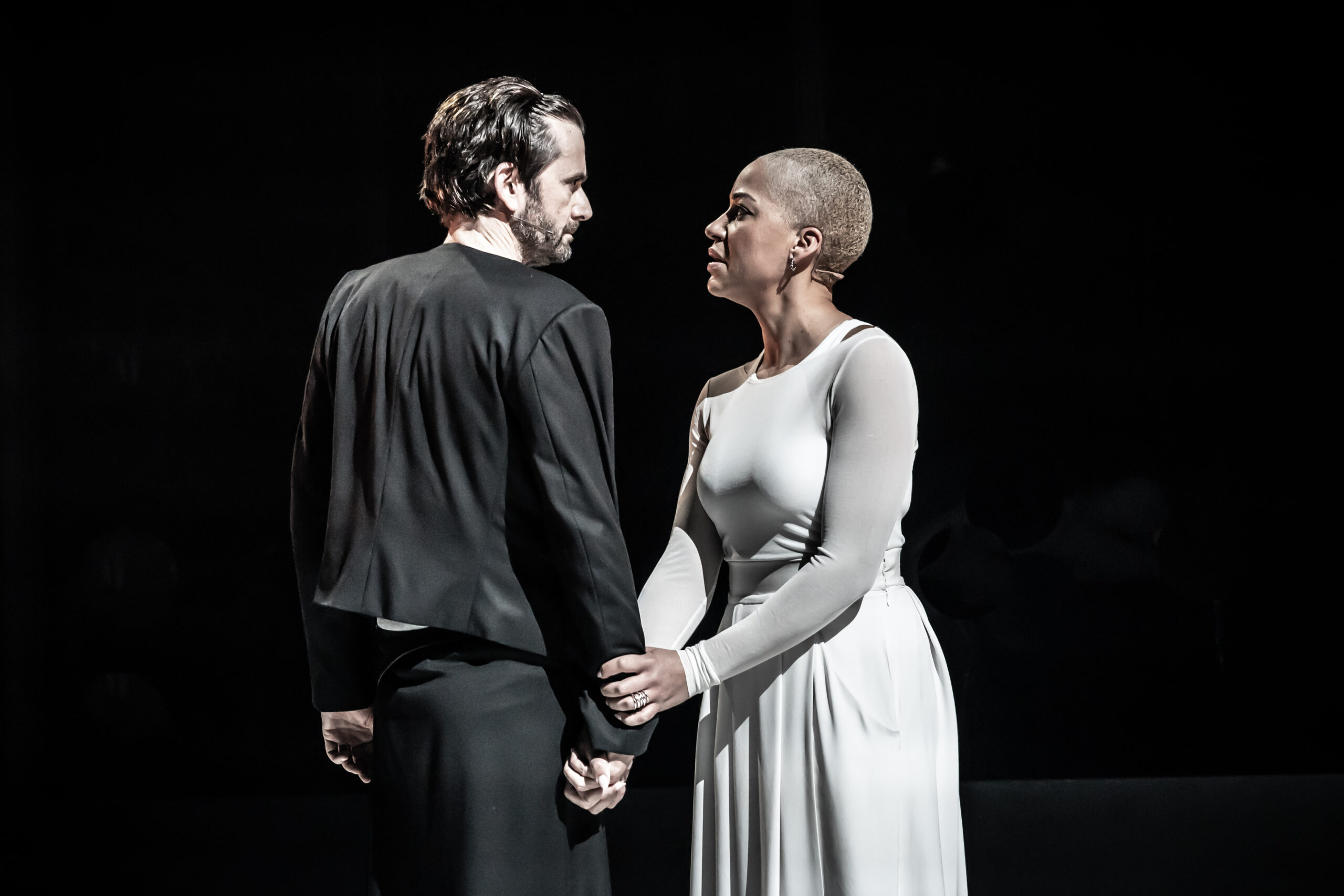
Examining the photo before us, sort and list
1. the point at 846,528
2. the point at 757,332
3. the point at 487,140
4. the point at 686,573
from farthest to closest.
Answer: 1. the point at 757,332
2. the point at 686,573
3. the point at 846,528
4. the point at 487,140

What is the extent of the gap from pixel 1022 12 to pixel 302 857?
315 centimetres

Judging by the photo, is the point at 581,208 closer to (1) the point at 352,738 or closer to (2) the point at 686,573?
(2) the point at 686,573

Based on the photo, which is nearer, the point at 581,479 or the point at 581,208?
the point at 581,479

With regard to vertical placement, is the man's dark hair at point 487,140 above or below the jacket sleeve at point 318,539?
above

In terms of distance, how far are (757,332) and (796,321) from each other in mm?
1502

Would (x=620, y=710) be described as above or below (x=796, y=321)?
below

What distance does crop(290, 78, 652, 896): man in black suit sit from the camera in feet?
5.24

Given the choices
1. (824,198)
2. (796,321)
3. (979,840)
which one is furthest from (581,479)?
(979,840)

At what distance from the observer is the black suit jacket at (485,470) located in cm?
159

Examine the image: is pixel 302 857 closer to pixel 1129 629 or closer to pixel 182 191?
pixel 182 191

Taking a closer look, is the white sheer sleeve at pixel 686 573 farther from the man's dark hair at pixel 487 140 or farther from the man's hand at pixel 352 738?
the man's dark hair at pixel 487 140

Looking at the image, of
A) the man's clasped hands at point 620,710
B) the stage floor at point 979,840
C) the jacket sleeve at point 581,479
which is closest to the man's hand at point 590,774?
the man's clasped hands at point 620,710

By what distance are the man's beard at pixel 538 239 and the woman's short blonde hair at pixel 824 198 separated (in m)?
0.41

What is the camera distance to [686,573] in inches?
83.5
